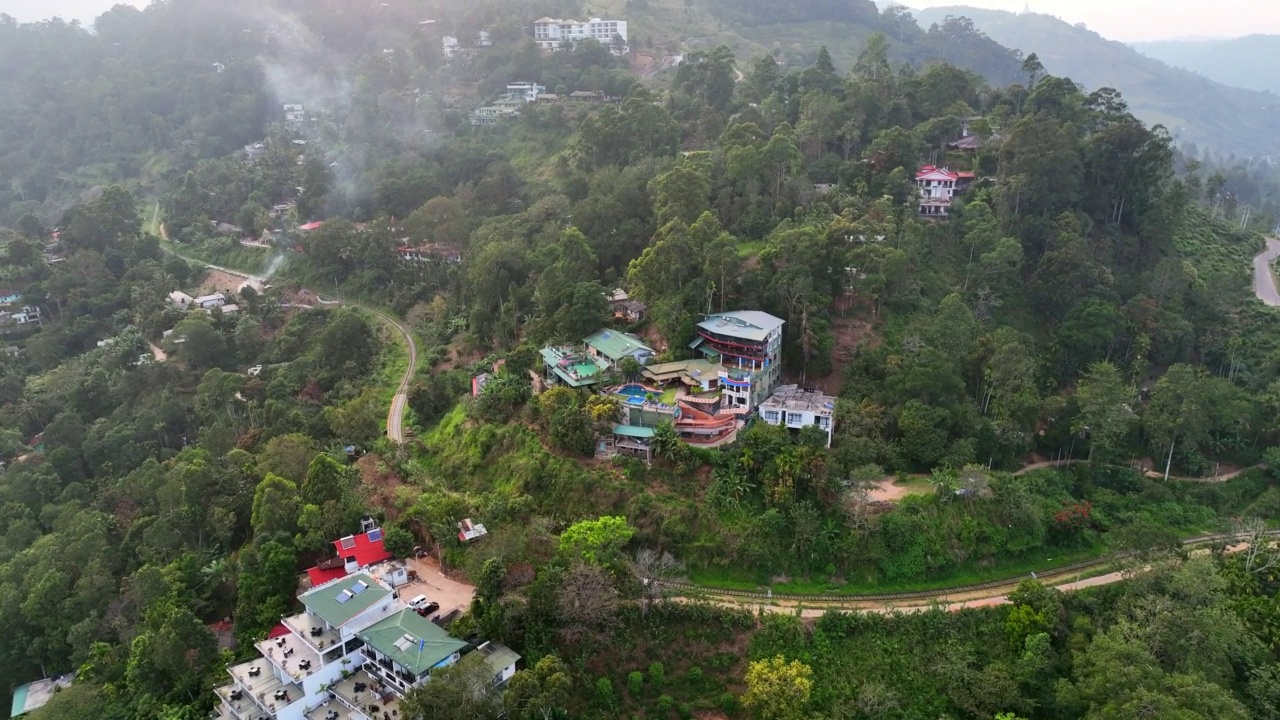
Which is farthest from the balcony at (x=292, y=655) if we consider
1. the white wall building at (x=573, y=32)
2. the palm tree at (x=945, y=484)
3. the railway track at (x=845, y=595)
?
the white wall building at (x=573, y=32)

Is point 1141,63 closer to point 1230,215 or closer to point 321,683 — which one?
point 1230,215

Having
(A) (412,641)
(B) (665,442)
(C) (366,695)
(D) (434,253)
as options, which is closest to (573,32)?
(D) (434,253)

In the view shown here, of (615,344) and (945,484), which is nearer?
(945,484)

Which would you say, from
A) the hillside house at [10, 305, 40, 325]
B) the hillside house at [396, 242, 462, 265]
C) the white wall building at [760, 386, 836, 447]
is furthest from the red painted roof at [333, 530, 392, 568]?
the hillside house at [10, 305, 40, 325]

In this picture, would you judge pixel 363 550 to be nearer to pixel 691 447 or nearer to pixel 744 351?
pixel 691 447

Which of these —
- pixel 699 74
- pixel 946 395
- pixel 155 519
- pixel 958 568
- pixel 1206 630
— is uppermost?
pixel 699 74

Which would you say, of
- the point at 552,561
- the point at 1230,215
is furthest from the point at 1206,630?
the point at 1230,215
